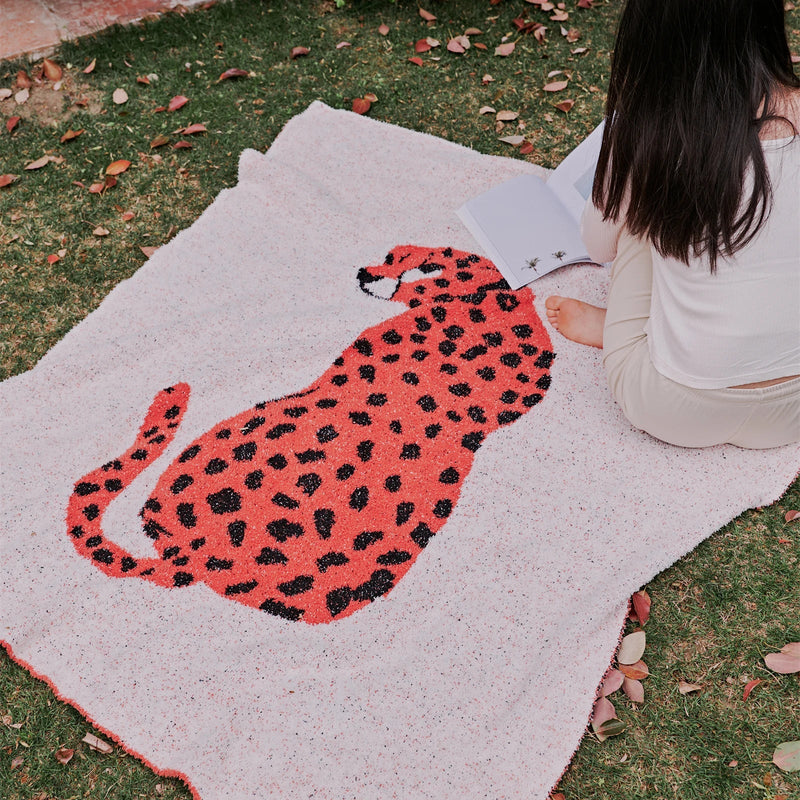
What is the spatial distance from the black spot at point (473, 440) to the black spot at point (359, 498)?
1.08 ft

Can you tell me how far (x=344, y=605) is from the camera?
208 centimetres

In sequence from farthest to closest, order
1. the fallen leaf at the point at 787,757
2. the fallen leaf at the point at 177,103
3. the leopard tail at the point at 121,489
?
the fallen leaf at the point at 177,103 < the leopard tail at the point at 121,489 < the fallen leaf at the point at 787,757

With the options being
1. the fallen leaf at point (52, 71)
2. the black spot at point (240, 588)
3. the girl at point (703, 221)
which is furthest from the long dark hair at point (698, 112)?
the fallen leaf at point (52, 71)

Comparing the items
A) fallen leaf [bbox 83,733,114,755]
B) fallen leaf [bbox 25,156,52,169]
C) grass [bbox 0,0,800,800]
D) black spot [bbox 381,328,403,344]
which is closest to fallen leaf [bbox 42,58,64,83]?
grass [bbox 0,0,800,800]

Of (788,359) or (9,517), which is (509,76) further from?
(9,517)

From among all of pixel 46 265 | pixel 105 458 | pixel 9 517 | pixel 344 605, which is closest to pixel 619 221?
pixel 344 605

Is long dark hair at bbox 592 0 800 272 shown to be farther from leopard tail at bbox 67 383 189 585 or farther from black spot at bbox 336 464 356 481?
leopard tail at bbox 67 383 189 585

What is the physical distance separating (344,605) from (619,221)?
125 centimetres

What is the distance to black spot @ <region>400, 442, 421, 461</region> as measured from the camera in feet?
7.63

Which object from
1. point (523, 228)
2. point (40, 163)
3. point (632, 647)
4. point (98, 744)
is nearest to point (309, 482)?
point (98, 744)

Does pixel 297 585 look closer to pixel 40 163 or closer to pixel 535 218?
pixel 535 218

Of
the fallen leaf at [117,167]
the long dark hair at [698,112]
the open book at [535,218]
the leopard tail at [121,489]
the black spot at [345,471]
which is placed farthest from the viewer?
the fallen leaf at [117,167]

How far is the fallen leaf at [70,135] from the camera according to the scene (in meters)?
3.27

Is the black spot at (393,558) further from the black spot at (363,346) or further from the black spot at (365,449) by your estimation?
the black spot at (363,346)
